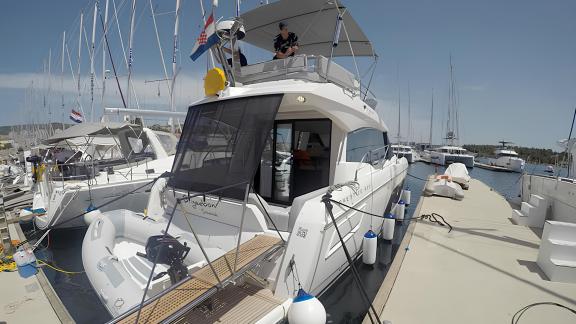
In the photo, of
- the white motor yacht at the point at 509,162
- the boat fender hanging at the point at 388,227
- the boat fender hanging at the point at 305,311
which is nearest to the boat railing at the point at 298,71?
the boat fender hanging at the point at 388,227

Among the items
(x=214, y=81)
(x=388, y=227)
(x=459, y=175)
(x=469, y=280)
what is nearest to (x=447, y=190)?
(x=459, y=175)

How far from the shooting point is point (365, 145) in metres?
5.28

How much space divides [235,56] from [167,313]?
11.9ft

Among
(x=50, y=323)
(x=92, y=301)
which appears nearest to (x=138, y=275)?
(x=50, y=323)

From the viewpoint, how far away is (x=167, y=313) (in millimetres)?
2051

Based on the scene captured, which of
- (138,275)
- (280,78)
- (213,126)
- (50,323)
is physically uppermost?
(280,78)

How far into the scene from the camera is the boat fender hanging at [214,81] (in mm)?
3732

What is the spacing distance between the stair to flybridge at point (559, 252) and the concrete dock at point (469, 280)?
12cm

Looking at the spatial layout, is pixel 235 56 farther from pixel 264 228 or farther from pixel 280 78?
pixel 264 228

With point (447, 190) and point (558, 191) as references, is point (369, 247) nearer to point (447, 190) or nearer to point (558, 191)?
point (558, 191)

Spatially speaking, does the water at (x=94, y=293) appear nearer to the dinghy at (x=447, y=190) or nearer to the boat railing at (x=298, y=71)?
the boat railing at (x=298, y=71)

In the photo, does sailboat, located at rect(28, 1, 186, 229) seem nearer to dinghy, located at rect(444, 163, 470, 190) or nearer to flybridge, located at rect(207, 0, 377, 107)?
flybridge, located at rect(207, 0, 377, 107)

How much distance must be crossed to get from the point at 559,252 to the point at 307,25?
5837mm

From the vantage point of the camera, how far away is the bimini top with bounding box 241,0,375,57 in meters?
5.43
